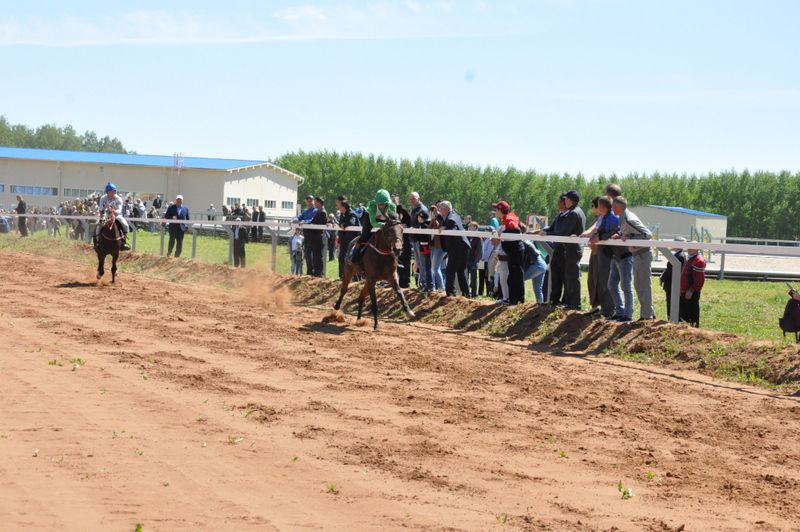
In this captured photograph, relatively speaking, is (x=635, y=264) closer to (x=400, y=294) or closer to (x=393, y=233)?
(x=393, y=233)

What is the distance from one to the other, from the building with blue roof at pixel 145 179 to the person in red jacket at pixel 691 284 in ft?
193

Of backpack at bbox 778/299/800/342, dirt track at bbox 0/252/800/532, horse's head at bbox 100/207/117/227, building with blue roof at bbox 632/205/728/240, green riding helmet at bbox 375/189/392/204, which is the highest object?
building with blue roof at bbox 632/205/728/240

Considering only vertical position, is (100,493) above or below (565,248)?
below

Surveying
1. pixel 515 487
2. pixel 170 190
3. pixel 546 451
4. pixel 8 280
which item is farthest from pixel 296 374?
pixel 170 190

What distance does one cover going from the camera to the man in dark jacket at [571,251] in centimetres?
1677

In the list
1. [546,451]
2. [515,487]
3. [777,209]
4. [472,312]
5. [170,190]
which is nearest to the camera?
[515,487]

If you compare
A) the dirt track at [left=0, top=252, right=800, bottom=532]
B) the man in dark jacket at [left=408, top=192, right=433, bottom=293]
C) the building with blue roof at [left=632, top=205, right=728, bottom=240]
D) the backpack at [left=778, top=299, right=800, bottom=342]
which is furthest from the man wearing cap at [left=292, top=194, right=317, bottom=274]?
the building with blue roof at [left=632, top=205, right=728, bottom=240]

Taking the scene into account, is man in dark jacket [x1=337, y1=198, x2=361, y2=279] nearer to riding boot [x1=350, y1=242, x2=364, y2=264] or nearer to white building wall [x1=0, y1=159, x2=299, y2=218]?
riding boot [x1=350, y1=242, x2=364, y2=264]

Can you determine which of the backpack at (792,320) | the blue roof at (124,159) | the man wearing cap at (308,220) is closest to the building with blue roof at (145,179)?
the blue roof at (124,159)

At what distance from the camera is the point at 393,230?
55.5ft

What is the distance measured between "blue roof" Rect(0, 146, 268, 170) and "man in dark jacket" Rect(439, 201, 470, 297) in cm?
5797

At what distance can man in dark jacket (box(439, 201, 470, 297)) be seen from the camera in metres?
19.4

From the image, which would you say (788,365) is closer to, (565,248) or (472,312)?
(565,248)

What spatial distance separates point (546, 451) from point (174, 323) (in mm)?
9282
